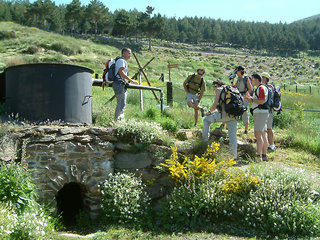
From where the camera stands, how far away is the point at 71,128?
6.82 metres

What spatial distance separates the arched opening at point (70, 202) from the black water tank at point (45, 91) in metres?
1.89

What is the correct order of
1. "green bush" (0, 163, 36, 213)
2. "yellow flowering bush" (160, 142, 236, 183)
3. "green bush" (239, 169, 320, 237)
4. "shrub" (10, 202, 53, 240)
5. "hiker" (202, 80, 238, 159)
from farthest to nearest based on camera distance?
"hiker" (202, 80, 238, 159) → "yellow flowering bush" (160, 142, 236, 183) → "green bush" (0, 163, 36, 213) → "green bush" (239, 169, 320, 237) → "shrub" (10, 202, 53, 240)

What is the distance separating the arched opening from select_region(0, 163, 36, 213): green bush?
1738 millimetres

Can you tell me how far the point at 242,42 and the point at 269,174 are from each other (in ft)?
400

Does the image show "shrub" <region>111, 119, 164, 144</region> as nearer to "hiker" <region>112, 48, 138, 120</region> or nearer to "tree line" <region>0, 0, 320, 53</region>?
"hiker" <region>112, 48, 138, 120</region>

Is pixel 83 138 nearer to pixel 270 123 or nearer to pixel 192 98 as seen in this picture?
pixel 192 98

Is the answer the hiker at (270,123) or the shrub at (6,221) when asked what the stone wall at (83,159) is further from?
the hiker at (270,123)

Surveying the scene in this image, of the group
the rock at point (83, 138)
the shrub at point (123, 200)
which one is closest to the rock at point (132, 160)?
the shrub at point (123, 200)

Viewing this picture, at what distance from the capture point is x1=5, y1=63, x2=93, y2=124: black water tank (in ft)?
22.6

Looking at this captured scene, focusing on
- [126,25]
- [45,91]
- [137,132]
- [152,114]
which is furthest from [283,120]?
[126,25]

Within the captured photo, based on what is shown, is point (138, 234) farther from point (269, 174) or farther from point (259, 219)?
point (269, 174)

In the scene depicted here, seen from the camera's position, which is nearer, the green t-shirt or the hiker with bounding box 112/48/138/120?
the hiker with bounding box 112/48/138/120

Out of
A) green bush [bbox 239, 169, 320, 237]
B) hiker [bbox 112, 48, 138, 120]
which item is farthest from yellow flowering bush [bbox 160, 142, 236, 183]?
hiker [bbox 112, 48, 138, 120]

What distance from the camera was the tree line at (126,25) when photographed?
242ft
